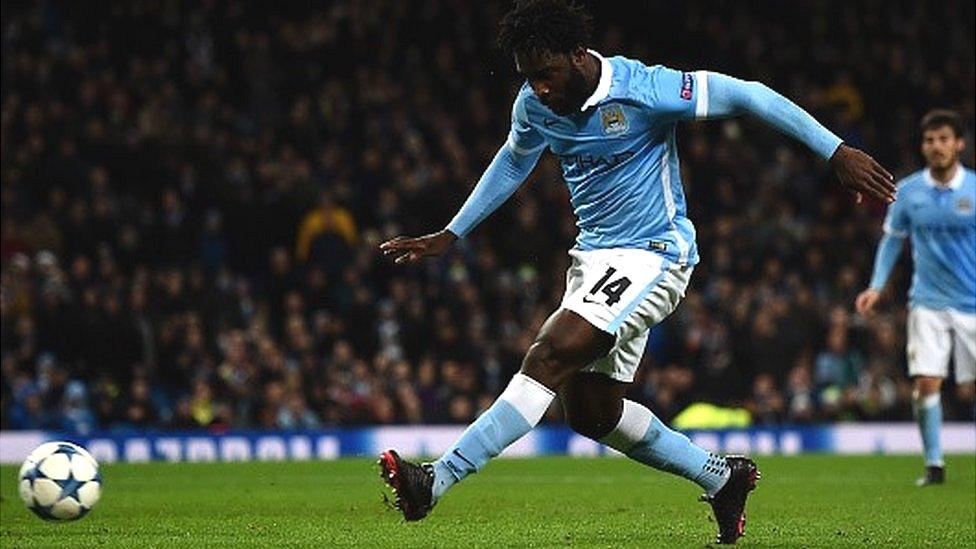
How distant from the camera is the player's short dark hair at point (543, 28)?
702cm

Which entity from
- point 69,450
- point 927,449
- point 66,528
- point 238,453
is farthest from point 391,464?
point 238,453

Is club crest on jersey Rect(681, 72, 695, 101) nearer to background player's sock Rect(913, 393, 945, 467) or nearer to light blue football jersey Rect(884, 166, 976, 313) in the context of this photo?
light blue football jersey Rect(884, 166, 976, 313)

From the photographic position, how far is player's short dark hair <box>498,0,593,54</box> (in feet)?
23.0

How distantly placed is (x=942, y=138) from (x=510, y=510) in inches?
157

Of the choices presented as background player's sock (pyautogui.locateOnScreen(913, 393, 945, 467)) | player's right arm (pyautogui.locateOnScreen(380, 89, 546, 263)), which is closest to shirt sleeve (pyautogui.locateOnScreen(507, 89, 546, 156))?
player's right arm (pyautogui.locateOnScreen(380, 89, 546, 263))

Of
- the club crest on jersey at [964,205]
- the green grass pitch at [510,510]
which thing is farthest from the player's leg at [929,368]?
the club crest on jersey at [964,205]

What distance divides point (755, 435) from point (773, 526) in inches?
341

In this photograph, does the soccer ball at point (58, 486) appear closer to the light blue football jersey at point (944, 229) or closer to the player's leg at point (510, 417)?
the player's leg at point (510, 417)

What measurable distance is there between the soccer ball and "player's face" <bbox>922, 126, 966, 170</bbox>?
617cm

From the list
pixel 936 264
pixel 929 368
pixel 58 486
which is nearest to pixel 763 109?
pixel 58 486

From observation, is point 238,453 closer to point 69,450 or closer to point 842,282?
point 842,282

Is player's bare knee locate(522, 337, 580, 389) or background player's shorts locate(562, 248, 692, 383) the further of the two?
background player's shorts locate(562, 248, 692, 383)

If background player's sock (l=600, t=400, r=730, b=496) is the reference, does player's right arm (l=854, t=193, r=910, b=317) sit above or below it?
above

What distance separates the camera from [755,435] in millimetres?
17438
